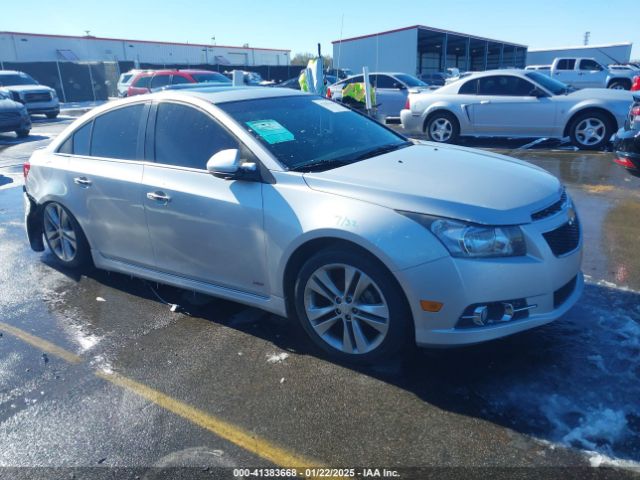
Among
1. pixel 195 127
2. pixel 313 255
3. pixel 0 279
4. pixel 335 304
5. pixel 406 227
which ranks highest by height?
pixel 195 127

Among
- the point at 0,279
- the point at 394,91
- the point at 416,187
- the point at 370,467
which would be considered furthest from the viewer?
the point at 394,91

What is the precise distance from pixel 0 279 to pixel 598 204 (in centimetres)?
671

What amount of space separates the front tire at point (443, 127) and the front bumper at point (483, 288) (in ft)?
29.1

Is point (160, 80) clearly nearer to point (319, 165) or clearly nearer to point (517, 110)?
point (517, 110)

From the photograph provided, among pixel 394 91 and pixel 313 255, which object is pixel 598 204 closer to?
pixel 313 255

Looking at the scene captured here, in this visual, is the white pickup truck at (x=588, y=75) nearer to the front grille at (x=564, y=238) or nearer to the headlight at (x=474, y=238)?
the front grille at (x=564, y=238)

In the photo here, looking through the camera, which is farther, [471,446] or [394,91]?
[394,91]

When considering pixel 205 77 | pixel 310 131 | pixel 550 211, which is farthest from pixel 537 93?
pixel 205 77

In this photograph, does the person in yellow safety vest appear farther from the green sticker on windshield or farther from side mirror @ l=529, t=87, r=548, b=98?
Answer: the green sticker on windshield

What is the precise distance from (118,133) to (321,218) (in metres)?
2.18

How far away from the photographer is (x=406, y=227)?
2.82 m

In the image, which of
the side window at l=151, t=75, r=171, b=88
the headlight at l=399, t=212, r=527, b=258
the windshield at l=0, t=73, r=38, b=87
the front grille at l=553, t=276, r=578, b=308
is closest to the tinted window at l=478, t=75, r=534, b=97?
the front grille at l=553, t=276, r=578, b=308

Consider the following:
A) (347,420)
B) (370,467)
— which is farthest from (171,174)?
(370,467)

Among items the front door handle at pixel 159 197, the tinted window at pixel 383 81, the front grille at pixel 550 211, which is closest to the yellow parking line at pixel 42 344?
the front door handle at pixel 159 197
